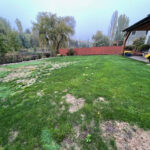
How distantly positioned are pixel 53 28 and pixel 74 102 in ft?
47.7

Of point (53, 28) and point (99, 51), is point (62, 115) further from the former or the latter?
point (53, 28)

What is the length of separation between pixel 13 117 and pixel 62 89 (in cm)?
133

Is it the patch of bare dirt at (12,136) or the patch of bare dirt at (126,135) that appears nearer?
the patch of bare dirt at (126,135)

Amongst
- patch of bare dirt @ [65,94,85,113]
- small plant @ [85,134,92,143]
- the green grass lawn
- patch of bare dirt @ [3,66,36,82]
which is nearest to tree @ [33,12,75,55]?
patch of bare dirt @ [3,66,36,82]

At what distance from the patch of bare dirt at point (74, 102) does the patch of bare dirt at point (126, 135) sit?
0.60 metres

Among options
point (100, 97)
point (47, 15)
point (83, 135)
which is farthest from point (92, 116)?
point (47, 15)

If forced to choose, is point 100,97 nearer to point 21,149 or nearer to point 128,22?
point 21,149

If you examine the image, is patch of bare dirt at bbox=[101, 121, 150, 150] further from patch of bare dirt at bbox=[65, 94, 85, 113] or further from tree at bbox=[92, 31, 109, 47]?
tree at bbox=[92, 31, 109, 47]

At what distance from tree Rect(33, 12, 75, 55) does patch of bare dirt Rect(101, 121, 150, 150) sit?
14.6 meters

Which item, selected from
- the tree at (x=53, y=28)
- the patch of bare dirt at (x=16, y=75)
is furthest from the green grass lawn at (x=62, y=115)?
the tree at (x=53, y=28)

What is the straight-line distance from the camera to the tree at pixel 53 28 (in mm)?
12774

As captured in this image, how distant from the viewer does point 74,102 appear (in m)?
1.95

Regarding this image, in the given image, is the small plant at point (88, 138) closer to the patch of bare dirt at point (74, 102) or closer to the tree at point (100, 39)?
the patch of bare dirt at point (74, 102)

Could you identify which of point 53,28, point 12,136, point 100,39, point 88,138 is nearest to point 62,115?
point 88,138
